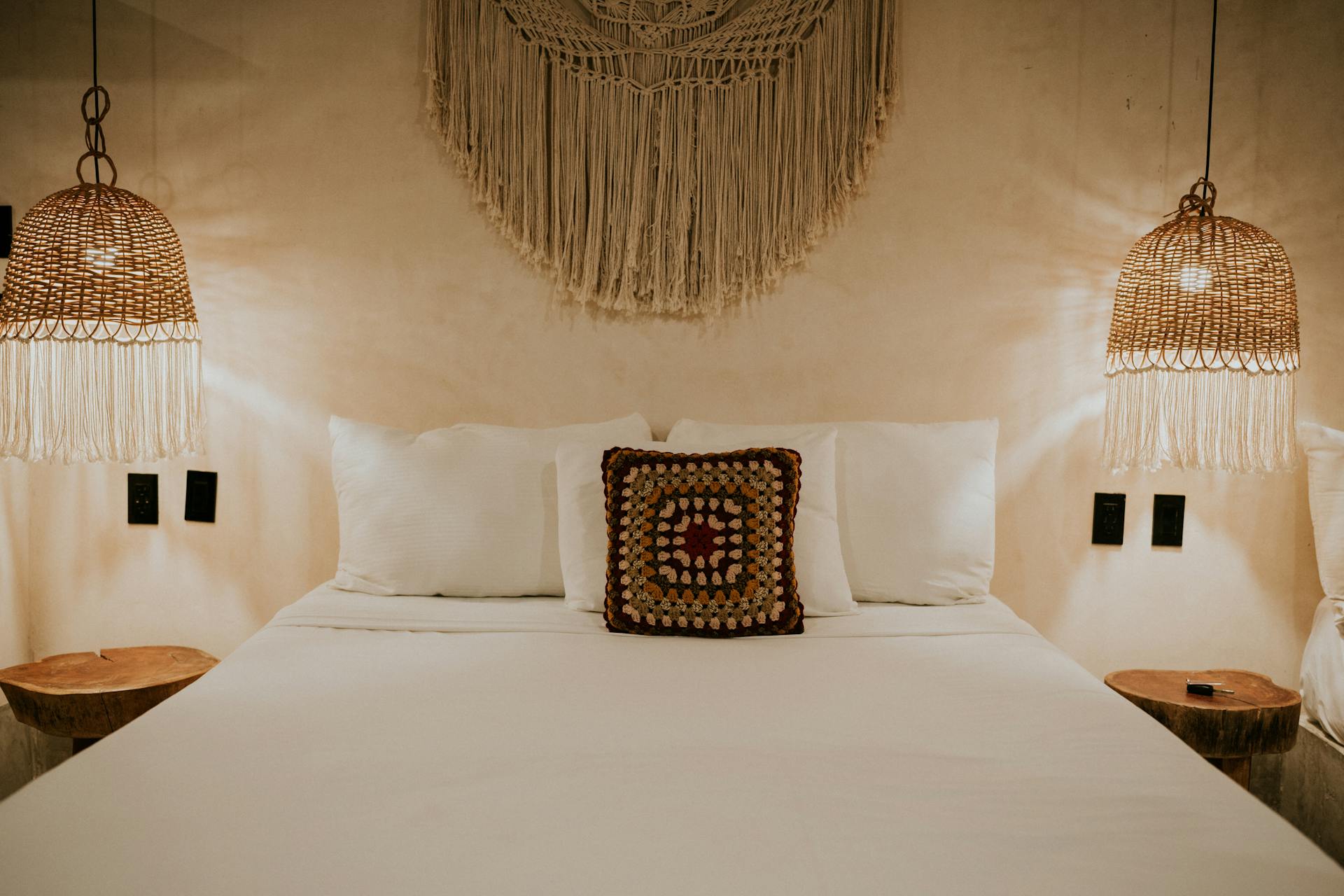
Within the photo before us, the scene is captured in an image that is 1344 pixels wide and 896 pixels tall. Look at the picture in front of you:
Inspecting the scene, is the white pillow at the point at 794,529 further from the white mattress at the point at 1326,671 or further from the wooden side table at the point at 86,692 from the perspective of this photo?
the white mattress at the point at 1326,671

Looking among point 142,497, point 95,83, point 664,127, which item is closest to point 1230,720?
point 664,127

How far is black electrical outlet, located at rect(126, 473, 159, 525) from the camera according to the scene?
87.7 inches

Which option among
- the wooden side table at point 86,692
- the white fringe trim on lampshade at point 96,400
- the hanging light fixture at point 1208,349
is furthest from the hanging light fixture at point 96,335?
the hanging light fixture at point 1208,349

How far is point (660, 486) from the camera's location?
1673 mm

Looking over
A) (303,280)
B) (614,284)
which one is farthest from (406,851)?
(303,280)

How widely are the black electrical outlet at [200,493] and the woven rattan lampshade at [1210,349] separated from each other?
7.30 ft

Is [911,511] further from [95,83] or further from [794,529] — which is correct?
[95,83]

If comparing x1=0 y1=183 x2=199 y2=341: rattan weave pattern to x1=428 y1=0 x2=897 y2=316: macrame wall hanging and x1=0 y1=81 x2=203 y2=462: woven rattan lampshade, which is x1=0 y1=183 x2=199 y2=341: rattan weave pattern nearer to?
x1=0 y1=81 x2=203 y2=462: woven rattan lampshade

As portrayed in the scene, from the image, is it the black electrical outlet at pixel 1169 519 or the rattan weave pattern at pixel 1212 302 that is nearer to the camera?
the rattan weave pattern at pixel 1212 302

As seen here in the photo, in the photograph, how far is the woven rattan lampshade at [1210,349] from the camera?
1822 mm

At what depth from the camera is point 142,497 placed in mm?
2229

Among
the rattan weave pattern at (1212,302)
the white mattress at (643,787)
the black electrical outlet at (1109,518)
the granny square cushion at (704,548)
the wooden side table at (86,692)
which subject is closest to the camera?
the white mattress at (643,787)

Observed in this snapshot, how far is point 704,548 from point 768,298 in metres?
0.80

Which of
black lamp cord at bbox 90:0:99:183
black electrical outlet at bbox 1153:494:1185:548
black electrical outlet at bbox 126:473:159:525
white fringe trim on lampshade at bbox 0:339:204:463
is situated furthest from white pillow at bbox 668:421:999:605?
black electrical outlet at bbox 126:473:159:525
